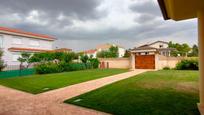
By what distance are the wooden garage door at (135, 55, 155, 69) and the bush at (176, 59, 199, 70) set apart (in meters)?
3.16

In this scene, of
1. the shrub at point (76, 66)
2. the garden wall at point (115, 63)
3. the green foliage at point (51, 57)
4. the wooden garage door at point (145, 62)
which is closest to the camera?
the green foliage at point (51, 57)

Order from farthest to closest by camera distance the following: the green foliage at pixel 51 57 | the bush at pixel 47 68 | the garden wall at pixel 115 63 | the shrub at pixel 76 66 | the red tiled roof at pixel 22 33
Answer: the garden wall at pixel 115 63 < the red tiled roof at pixel 22 33 < the shrub at pixel 76 66 < the green foliage at pixel 51 57 < the bush at pixel 47 68

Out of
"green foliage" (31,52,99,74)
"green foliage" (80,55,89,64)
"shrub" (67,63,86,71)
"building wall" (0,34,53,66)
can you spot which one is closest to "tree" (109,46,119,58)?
"green foliage" (80,55,89,64)

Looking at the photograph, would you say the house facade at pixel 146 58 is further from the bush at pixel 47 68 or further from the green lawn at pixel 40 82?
the green lawn at pixel 40 82

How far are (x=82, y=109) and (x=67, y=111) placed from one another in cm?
46

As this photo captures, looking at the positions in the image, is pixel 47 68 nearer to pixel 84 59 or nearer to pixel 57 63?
pixel 57 63

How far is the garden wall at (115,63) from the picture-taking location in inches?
944

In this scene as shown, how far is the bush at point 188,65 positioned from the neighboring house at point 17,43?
72.3ft

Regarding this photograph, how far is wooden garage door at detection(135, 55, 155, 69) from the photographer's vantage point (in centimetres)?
2127

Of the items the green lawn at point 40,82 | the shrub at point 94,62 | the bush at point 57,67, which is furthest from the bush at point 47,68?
the shrub at point 94,62

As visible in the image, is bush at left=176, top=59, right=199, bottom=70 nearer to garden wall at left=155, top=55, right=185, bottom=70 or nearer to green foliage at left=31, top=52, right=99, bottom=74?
garden wall at left=155, top=55, right=185, bottom=70

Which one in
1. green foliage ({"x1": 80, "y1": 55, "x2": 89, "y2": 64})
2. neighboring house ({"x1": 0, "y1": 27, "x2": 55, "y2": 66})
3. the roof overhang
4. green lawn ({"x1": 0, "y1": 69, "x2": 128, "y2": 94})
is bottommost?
green lawn ({"x1": 0, "y1": 69, "x2": 128, "y2": 94})

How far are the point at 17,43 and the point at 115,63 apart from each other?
16.1 m

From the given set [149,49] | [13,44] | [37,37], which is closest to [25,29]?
[37,37]
